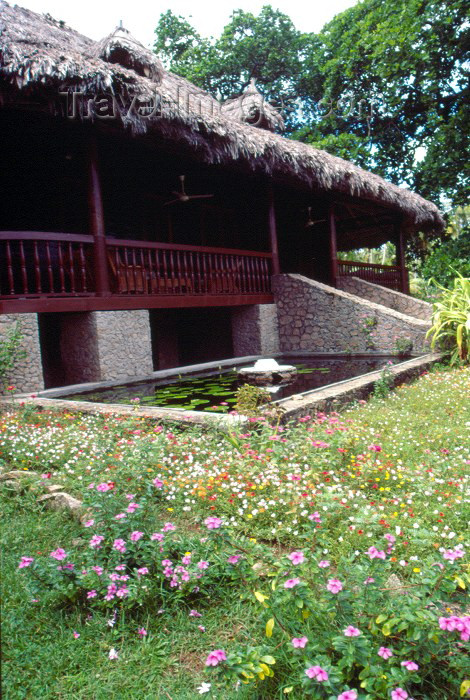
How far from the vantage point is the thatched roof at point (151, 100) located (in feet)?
15.6

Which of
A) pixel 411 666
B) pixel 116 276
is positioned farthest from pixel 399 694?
pixel 116 276

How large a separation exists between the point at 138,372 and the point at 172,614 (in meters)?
4.72

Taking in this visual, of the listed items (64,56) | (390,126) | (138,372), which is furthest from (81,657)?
(390,126)

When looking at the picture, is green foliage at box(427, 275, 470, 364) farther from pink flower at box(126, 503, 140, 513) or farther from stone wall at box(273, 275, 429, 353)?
pink flower at box(126, 503, 140, 513)

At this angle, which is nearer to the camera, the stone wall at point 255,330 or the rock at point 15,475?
the rock at point 15,475

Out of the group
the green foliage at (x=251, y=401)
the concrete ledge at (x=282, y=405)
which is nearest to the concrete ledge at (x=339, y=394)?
the concrete ledge at (x=282, y=405)

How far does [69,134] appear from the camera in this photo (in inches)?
237

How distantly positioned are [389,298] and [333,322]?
284cm

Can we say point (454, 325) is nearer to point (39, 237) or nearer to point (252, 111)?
point (39, 237)

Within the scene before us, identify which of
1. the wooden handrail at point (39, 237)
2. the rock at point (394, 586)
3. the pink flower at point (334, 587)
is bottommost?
the rock at point (394, 586)

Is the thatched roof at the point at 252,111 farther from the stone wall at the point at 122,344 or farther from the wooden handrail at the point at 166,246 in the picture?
the stone wall at the point at 122,344

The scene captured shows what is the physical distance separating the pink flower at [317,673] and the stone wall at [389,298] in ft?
29.7

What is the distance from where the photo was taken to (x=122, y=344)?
6066 mm

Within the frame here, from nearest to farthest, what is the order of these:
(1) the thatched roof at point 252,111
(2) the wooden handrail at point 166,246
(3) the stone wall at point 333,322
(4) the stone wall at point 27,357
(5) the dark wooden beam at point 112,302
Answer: (4) the stone wall at point 27,357 < (5) the dark wooden beam at point 112,302 < (2) the wooden handrail at point 166,246 < (3) the stone wall at point 333,322 < (1) the thatched roof at point 252,111
